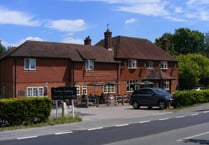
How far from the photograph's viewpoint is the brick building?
47.7 metres

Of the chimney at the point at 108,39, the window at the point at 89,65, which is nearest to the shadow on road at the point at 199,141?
the window at the point at 89,65

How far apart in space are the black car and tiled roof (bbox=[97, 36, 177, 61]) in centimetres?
1822

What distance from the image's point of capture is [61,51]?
5188 cm

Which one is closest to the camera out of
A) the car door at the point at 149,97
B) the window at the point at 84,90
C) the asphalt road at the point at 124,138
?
the asphalt road at the point at 124,138

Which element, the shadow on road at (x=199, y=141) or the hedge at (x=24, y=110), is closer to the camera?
the shadow on road at (x=199, y=141)

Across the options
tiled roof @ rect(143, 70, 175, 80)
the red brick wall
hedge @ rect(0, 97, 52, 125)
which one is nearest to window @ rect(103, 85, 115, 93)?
tiled roof @ rect(143, 70, 175, 80)

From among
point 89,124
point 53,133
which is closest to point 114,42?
point 89,124

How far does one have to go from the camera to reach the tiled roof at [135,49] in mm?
59531

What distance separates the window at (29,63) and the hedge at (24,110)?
80.0 feet

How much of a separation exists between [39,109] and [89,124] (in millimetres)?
2747

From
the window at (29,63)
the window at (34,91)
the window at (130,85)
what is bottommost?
the window at (34,91)

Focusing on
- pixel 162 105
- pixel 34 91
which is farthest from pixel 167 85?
pixel 162 105

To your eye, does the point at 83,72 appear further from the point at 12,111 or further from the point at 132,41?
the point at 12,111

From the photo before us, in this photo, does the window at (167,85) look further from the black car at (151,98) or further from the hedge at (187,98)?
the black car at (151,98)
